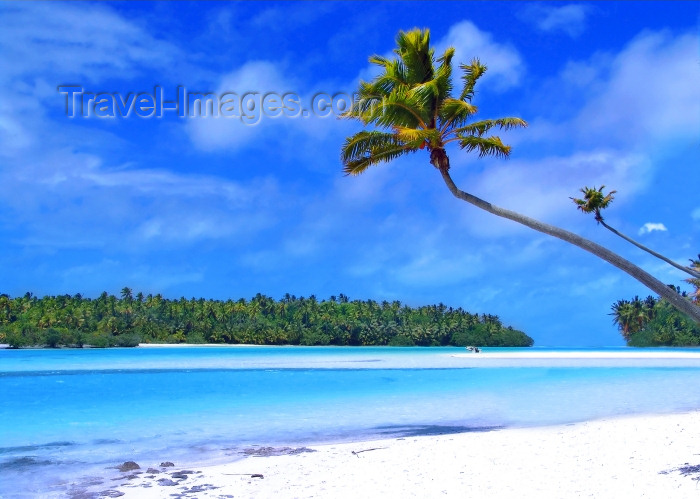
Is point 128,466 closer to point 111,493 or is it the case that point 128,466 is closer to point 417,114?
point 111,493

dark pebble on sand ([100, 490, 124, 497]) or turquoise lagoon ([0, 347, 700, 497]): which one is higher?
dark pebble on sand ([100, 490, 124, 497])

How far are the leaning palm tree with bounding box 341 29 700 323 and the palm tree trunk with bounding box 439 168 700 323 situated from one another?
0.01 meters

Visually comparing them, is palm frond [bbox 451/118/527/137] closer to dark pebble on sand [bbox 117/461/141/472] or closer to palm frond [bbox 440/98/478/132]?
palm frond [bbox 440/98/478/132]

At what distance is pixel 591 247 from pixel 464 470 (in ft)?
9.65

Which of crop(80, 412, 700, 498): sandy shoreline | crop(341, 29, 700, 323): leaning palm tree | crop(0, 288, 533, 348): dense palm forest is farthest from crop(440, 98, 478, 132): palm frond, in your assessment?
crop(0, 288, 533, 348): dense palm forest

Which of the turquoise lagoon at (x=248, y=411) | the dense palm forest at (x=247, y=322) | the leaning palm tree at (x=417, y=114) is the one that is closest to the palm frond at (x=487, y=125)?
the leaning palm tree at (x=417, y=114)

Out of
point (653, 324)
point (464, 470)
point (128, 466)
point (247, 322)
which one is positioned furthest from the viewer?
point (247, 322)

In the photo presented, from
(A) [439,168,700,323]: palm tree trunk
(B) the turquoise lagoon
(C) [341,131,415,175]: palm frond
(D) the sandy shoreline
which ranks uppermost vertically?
(C) [341,131,415,175]: palm frond

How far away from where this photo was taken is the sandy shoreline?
654 cm

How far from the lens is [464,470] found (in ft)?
24.5

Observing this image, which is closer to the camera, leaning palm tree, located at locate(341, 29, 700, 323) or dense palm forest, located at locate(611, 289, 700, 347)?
leaning palm tree, located at locate(341, 29, 700, 323)

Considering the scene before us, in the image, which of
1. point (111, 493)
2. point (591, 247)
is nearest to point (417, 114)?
point (591, 247)

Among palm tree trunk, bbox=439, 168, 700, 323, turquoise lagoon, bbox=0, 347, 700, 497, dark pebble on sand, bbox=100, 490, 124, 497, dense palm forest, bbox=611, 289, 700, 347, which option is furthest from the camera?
dense palm forest, bbox=611, 289, 700, 347

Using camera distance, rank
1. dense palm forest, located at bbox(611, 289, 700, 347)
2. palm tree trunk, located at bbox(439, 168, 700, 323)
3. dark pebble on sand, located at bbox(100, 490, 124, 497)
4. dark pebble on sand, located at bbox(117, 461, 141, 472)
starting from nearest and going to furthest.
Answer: palm tree trunk, located at bbox(439, 168, 700, 323) → dark pebble on sand, located at bbox(100, 490, 124, 497) → dark pebble on sand, located at bbox(117, 461, 141, 472) → dense palm forest, located at bbox(611, 289, 700, 347)
